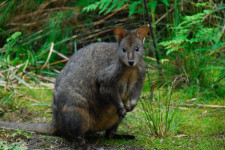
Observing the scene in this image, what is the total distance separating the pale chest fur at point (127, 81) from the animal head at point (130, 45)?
0.61 feet

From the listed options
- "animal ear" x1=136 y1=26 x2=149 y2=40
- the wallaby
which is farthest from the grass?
"animal ear" x1=136 y1=26 x2=149 y2=40

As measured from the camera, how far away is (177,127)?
454cm

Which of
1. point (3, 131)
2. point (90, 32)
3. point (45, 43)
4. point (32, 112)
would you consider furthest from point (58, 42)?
point (3, 131)

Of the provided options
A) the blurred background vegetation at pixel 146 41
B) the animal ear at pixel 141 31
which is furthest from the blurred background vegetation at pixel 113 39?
the animal ear at pixel 141 31

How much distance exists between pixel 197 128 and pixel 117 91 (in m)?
1.29

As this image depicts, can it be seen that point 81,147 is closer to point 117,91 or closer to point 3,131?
point 117,91

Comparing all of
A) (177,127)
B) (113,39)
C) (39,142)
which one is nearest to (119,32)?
(177,127)

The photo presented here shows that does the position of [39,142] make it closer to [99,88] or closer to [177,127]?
[99,88]

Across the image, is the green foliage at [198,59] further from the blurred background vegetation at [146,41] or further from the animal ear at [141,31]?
the animal ear at [141,31]

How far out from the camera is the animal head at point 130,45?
3.84 m

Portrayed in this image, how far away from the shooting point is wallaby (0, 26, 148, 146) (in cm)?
403

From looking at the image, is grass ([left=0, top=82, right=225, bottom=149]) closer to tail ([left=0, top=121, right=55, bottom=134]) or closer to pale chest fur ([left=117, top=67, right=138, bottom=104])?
tail ([left=0, top=121, right=55, bottom=134])

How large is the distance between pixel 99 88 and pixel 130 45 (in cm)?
70

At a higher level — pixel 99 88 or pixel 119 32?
pixel 119 32
